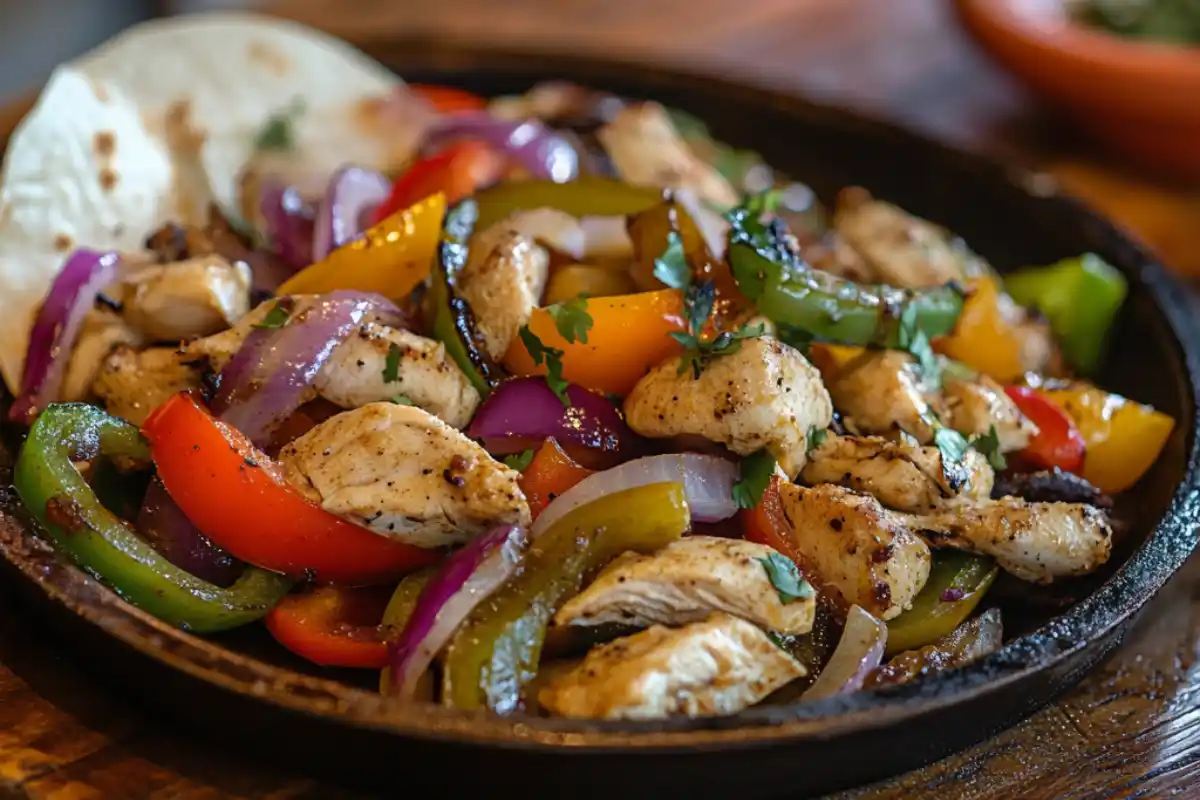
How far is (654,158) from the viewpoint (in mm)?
3484

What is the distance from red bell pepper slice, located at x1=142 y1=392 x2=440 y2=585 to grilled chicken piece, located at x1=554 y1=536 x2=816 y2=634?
383 millimetres

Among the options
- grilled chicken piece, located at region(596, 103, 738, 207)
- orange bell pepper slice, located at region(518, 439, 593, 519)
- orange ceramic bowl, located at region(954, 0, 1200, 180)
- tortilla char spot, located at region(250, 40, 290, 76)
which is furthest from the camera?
orange ceramic bowl, located at region(954, 0, 1200, 180)

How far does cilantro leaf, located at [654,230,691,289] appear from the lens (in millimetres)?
2551

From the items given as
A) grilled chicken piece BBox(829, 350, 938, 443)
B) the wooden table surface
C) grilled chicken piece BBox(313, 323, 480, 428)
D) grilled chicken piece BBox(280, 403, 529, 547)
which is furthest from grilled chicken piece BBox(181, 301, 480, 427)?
grilled chicken piece BBox(829, 350, 938, 443)

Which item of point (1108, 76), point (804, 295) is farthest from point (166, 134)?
point (1108, 76)

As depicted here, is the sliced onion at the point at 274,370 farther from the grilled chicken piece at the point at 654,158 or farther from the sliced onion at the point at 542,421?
the grilled chicken piece at the point at 654,158

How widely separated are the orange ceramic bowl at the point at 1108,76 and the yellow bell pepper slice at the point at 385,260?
9.12ft

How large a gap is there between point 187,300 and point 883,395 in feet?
5.08

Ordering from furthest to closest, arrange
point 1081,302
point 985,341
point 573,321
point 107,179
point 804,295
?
point 1081,302 < point 107,179 < point 985,341 < point 804,295 < point 573,321

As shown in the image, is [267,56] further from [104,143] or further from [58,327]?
[58,327]

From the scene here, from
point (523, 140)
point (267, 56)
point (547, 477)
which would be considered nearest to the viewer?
point (547, 477)

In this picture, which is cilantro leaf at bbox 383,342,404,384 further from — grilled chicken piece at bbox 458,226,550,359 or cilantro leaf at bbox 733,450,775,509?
cilantro leaf at bbox 733,450,775,509

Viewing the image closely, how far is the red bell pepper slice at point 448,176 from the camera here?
318 centimetres

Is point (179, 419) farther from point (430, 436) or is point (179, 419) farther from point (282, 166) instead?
point (282, 166)
